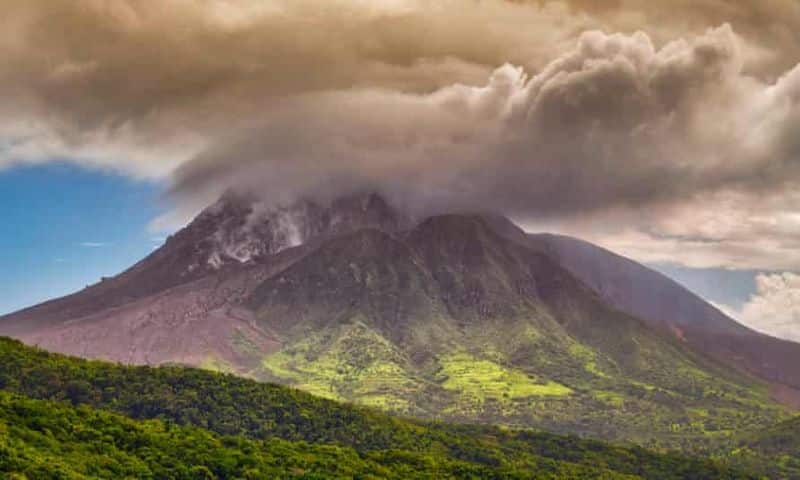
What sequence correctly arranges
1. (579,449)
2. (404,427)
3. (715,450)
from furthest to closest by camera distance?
1. (715,450)
2. (579,449)
3. (404,427)

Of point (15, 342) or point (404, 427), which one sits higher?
point (15, 342)

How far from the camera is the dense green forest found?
229 feet

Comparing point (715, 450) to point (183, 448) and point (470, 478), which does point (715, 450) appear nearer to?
point (470, 478)

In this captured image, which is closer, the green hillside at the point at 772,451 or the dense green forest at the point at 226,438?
the dense green forest at the point at 226,438

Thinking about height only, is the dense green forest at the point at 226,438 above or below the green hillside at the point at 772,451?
above

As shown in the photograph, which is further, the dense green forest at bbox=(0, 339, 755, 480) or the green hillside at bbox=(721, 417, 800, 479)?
the green hillside at bbox=(721, 417, 800, 479)

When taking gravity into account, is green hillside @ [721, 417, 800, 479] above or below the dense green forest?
below

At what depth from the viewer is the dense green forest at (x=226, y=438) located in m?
69.9

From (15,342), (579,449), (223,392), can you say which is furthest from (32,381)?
(579,449)

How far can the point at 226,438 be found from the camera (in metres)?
86.4

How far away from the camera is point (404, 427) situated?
407 ft

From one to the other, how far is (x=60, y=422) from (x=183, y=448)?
1128 centimetres

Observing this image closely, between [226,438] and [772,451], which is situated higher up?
[226,438]

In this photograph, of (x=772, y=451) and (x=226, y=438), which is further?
(x=772, y=451)
